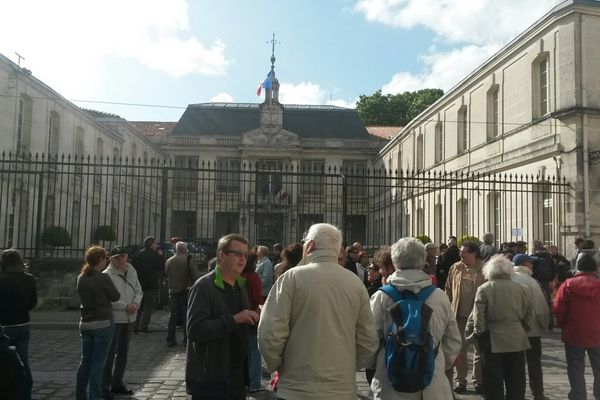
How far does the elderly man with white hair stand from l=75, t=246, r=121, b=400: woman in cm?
308

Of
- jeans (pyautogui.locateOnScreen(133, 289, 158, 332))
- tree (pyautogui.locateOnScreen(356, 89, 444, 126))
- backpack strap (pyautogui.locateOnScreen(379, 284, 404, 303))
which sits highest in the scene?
tree (pyautogui.locateOnScreen(356, 89, 444, 126))

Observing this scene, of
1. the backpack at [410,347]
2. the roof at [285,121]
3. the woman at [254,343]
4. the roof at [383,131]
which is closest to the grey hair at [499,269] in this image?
the backpack at [410,347]

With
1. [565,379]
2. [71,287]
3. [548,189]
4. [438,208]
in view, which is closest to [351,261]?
[565,379]

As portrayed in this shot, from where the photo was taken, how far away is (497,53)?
19672 mm

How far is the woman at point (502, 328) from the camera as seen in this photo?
5.18 meters

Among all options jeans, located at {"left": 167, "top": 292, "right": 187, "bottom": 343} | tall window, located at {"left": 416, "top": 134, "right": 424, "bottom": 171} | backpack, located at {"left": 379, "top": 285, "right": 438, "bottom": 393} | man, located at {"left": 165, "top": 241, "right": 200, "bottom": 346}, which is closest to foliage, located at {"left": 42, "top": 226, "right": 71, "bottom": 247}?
man, located at {"left": 165, "top": 241, "right": 200, "bottom": 346}

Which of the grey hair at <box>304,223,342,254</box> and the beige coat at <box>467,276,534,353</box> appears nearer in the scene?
the grey hair at <box>304,223,342,254</box>

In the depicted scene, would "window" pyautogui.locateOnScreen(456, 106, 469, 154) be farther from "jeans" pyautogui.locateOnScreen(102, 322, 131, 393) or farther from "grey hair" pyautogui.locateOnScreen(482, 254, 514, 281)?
"jeans" pyautogui.locateOnScreen(102, 322, 131, 393)

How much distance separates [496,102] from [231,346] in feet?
63.8

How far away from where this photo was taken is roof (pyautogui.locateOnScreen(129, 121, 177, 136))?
150 ft

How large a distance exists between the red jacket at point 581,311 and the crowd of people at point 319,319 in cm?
1

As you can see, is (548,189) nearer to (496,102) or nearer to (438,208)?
(496,102)

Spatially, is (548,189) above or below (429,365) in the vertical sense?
above

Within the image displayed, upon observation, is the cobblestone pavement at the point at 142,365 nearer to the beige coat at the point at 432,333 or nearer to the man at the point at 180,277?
the man at the point at 180,277
